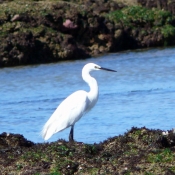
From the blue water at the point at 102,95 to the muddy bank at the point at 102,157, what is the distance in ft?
6.54

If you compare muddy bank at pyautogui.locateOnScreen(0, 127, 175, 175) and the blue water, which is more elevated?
muddy bank at pyautogui.locateOnScreen(0, 127, 175, 175)

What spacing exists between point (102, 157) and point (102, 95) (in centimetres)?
710

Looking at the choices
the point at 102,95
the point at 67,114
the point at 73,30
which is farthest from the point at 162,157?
the point at 73,30

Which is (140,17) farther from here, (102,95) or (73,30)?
(102,95)

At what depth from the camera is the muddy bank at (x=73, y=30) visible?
2158 centimetres

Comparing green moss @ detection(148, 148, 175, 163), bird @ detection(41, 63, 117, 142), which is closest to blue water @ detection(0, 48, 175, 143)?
bird @ detection(41, 63, 117, 142)

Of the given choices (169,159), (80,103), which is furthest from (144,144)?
(80,103)

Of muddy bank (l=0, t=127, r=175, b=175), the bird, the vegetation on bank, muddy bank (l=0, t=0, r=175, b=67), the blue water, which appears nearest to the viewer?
muddy bank (l=0, t=127, r=175, b=175)

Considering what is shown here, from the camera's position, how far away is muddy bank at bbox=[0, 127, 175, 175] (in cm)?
633

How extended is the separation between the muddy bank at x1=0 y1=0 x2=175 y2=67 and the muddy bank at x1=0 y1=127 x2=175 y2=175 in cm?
1375

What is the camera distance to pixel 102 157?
6.83 m

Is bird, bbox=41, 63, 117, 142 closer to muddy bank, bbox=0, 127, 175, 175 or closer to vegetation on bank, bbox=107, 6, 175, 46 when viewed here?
muddy bank, bbox=0, 127, 175, 175

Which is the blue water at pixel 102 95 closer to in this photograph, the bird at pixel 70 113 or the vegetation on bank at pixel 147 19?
the bird at pixel 70 113

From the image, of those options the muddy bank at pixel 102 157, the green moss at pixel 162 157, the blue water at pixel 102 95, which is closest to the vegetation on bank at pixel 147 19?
the blue water at pixel 102 95
